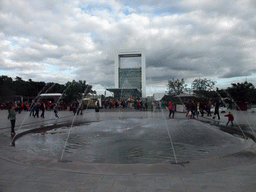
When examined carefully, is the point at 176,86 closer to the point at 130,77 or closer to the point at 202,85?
the point at 202,85

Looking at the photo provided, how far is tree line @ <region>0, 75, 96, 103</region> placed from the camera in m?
36.4

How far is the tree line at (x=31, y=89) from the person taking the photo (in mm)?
36444

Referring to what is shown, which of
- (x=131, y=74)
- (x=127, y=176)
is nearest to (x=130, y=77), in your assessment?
(x=131, y=74)

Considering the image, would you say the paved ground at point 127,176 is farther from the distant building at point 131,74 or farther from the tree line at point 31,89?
the distant building at point 131,74

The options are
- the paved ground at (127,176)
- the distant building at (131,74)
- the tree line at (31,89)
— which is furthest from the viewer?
the distant building at (131,74)

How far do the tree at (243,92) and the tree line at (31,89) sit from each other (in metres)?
25.4

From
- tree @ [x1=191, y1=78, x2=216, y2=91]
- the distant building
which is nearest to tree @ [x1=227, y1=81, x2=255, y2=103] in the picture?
tree @ [x1=191, y1=78, x2=216, y2=91]

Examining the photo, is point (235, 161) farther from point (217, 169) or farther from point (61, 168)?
point (61, 168)

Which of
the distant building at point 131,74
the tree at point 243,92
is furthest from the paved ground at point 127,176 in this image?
the distant building at point 131,74

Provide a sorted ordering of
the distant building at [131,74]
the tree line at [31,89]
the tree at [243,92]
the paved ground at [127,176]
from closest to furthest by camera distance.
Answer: the paved ground at [127,176], the tree at [243,92], the tree line at [31,89], the distant building at [131,74]

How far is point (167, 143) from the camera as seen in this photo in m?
7.98

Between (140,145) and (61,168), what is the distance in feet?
11.4

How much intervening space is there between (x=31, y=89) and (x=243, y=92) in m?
81.3

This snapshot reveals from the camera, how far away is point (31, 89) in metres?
86.9
